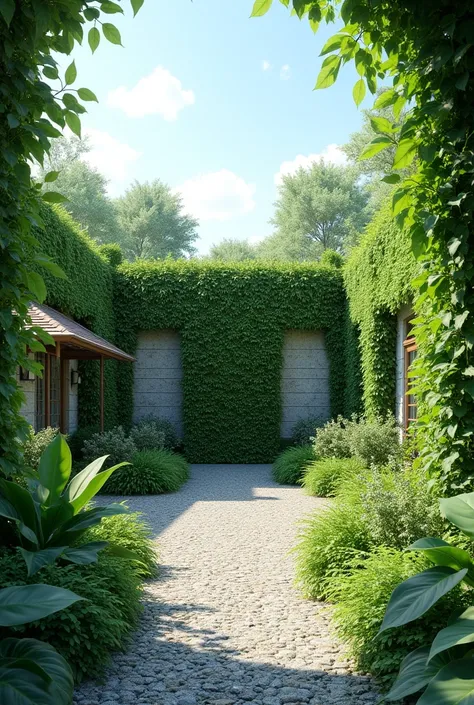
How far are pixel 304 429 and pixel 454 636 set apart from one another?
36.7 ft

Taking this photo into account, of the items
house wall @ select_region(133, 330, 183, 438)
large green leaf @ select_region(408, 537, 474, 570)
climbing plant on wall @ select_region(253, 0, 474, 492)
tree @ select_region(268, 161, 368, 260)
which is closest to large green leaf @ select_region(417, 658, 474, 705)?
large green leaf @ select_region(408, 537, 474, 570)

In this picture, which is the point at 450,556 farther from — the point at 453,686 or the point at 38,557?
the point at 38,557

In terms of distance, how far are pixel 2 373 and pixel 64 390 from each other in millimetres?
8523

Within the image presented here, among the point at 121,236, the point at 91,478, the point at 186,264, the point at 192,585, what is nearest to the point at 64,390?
the point at 186,264

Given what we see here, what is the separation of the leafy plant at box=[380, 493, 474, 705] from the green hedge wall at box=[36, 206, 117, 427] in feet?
26.0

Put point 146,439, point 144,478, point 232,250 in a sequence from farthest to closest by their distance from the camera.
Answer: point 232,250, point 146,439, point 144,478

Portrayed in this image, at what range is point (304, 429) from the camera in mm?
13398

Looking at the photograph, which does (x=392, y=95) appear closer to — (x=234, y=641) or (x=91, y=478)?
(x=91, y=478)

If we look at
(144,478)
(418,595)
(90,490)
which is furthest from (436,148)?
(144,478)

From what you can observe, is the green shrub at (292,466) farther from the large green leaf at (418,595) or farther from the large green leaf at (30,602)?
the large green leaf at (30,602)

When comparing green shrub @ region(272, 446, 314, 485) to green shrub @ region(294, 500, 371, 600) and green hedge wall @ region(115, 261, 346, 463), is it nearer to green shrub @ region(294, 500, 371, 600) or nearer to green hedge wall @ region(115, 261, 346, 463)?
green hedge wall @ region(115, 261, 346, 463)

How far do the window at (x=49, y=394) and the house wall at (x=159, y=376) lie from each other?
2883 mm

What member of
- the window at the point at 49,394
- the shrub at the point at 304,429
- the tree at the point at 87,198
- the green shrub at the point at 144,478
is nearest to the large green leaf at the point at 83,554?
the green shrub at the point at 144,478

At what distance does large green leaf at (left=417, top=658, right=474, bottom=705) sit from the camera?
2.07 meters
